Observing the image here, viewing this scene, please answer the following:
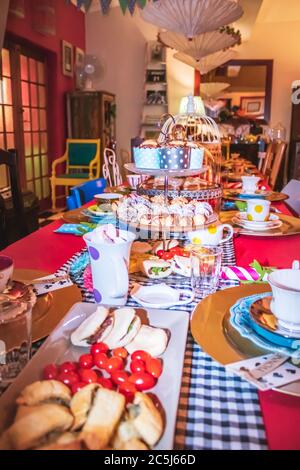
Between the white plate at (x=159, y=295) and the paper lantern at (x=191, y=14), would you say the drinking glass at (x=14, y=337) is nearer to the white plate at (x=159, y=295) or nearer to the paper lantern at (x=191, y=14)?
the white plate at (x=159, y=295)

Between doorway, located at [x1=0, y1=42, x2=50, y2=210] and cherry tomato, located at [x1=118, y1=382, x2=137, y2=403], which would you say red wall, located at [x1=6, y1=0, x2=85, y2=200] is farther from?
cherry tomato, located at [x1=118, y1=382, x2=137, y2=403]

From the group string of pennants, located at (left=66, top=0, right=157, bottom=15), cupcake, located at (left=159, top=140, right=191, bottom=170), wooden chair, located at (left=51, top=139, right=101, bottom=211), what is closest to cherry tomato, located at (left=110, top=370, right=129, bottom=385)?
cupcake, located at (left=159, top=140, right=191, bottom=170)

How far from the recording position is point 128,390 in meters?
0.49

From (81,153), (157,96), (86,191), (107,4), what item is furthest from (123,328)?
(157,96)

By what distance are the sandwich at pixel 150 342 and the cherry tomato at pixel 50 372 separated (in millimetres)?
110

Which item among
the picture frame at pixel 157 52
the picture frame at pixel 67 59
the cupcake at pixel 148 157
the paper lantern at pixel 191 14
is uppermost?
the picture frame at pixel 157 52

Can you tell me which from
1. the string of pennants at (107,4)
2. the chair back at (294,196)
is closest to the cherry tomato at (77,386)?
the chair back at (294,196)

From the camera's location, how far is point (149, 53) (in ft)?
23.0

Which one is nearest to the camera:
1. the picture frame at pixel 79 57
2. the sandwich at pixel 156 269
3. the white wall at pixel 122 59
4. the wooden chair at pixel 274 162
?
the sandwich at pixel 156 269

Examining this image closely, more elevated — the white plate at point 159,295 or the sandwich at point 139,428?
the sandwich at point 139,428

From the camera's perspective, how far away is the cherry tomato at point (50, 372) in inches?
20.5

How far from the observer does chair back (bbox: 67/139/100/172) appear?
560 cm

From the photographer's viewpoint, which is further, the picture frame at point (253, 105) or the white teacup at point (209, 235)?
the picture frame at point (253, 105)

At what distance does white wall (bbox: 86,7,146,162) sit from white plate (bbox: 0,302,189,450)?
610 centimetres
